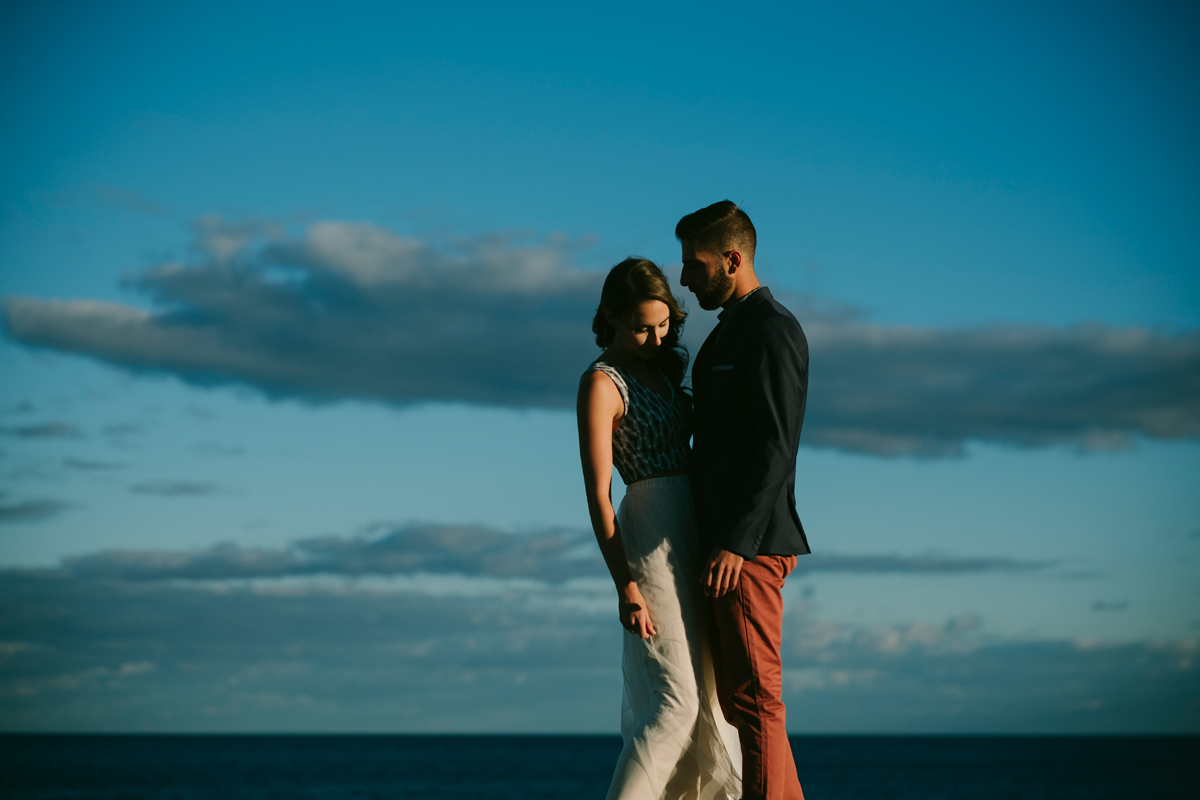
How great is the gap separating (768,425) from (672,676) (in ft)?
3.47

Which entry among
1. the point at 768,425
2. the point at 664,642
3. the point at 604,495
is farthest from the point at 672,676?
the point at 768,425

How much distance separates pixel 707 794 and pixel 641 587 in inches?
33.2

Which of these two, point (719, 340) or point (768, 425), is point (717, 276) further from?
point (768, 425)

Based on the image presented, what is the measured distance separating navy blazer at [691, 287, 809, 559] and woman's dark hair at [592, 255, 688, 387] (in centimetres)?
28

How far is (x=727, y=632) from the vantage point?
13.0 ft

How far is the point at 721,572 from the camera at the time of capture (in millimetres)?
3828

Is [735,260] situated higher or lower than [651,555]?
A: higher

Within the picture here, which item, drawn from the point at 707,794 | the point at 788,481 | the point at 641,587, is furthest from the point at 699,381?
the point at 707,794

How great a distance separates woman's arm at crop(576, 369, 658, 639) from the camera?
4.08 meters

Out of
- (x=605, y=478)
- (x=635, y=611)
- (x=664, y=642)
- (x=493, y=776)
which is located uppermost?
(x=605, y=478)

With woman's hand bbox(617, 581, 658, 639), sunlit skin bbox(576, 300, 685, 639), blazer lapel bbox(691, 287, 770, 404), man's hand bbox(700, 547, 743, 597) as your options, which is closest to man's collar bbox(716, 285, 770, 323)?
blazer lapel bbox(691, 287, 770, 404)

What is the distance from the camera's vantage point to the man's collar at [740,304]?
13.6 ft

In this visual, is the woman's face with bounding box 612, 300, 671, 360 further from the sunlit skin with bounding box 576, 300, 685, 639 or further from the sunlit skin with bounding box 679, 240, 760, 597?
the sunlit skin with bounding box 679, 240, 760, 597

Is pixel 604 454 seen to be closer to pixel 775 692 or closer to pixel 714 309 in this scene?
pixel 714 309
